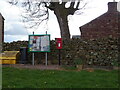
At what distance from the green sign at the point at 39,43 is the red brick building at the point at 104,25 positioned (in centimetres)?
939

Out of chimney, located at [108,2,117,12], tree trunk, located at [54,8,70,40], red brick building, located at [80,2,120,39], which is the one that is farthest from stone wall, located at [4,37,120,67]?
chimney, located at [108,2,117,12]

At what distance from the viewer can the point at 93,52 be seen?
1152cm

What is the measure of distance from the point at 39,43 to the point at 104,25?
10965 millimetres

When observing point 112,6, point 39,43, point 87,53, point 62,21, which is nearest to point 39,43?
point 39,43

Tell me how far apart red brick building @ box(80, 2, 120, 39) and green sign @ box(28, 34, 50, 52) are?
9386mm

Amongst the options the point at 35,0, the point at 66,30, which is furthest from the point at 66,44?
the point at 35,0

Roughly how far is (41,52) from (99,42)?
3325mm

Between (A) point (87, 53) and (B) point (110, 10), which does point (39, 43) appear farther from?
(B) point (110, 10)

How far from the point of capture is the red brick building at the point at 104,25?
66.8 feet

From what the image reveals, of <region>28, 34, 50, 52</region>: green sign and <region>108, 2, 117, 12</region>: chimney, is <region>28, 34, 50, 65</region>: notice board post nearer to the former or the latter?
<region>28, 34, 50, 52</region>: green sign

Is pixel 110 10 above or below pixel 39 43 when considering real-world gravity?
above

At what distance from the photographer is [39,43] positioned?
1173cm

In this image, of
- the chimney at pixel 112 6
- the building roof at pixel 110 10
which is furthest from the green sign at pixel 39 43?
the chimney at pixel 112 6

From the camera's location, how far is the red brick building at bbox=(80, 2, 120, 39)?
20.4m
